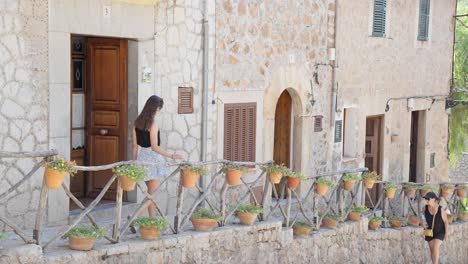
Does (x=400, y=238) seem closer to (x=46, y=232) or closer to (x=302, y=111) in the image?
(x=302, y=111)

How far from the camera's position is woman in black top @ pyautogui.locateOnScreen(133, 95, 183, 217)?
939cm

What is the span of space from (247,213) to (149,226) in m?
1.89

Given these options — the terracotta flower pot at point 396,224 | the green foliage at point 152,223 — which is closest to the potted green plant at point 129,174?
the green foliage at point 152,223

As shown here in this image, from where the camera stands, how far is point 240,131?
13.2m

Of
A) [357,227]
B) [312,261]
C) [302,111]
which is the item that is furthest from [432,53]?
[312,261]

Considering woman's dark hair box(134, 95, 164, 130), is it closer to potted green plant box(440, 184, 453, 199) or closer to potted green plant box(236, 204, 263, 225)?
potted green plant box(236, 204, 263, 225)

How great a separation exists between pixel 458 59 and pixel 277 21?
1679cm

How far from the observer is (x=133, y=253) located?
8.43 metres

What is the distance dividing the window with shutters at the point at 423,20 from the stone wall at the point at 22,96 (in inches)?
461

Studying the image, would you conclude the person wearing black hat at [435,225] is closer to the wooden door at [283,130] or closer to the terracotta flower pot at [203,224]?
the wooden door at [283,130]

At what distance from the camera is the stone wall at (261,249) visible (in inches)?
313

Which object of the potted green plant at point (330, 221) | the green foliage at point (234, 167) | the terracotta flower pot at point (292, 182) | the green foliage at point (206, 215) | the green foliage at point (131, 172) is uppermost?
the green foliage at point (131, 172)

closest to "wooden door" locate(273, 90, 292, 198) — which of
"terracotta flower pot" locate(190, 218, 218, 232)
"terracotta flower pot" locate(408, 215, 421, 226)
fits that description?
"terracotta flower pot" locate(408, 215, 421, 226)

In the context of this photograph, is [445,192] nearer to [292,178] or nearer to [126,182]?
[292,178]
